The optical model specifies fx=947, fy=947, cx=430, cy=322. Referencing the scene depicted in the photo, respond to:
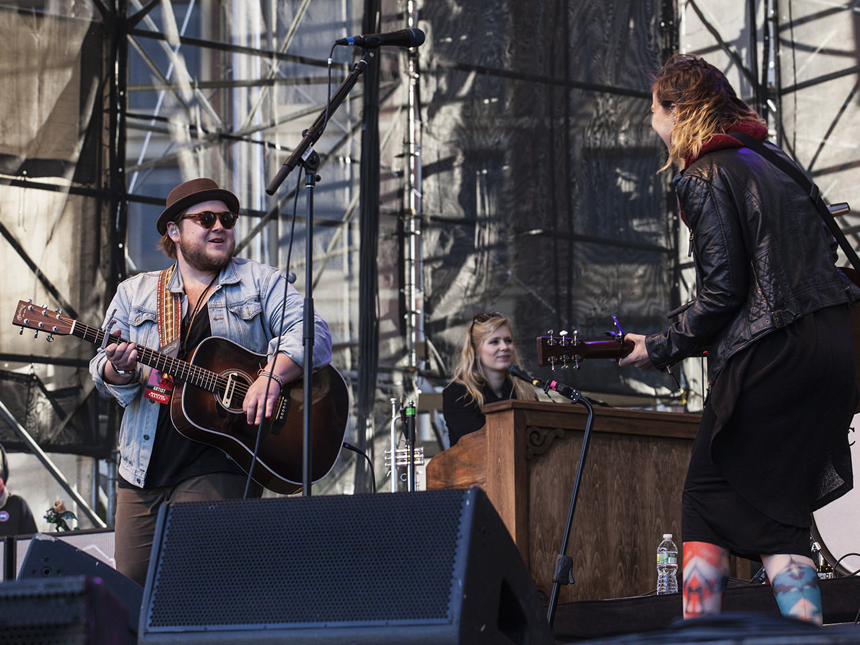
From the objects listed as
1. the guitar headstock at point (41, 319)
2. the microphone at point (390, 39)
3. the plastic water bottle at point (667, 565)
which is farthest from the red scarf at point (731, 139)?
the guitar headstock at point (41, 319)

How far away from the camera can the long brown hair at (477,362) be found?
5.57 m

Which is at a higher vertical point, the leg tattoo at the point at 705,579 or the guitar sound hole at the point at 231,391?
the guitar sound hole at the point at 231,391

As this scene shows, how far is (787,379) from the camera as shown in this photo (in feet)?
7.86

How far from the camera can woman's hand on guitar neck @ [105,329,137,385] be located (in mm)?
3389

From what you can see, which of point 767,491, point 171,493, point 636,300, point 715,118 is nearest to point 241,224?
point 636,300

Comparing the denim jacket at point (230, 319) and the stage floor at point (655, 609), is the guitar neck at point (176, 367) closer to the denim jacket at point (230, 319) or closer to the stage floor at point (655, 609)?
the denim jacket at point (230, 319)

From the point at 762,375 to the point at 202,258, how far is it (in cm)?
214

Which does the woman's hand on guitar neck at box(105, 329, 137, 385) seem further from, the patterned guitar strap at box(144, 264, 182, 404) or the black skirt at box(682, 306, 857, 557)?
the black skirt at box(682, 306, 857, 557)

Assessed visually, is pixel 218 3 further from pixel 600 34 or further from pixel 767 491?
pixel 767 491

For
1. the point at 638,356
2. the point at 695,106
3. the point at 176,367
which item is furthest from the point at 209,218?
the point at 695,106

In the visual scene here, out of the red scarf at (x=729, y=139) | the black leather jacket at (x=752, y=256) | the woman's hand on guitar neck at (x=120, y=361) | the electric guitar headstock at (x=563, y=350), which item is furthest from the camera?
the woman's hand on guitar neck at (x=120, y=361)

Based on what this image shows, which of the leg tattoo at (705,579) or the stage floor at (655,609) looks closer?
the leg tattoo at (705,579)

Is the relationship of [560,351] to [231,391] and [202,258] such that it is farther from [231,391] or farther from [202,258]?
[202,258]

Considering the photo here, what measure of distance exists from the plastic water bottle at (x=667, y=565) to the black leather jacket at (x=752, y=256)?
1.94 metres
